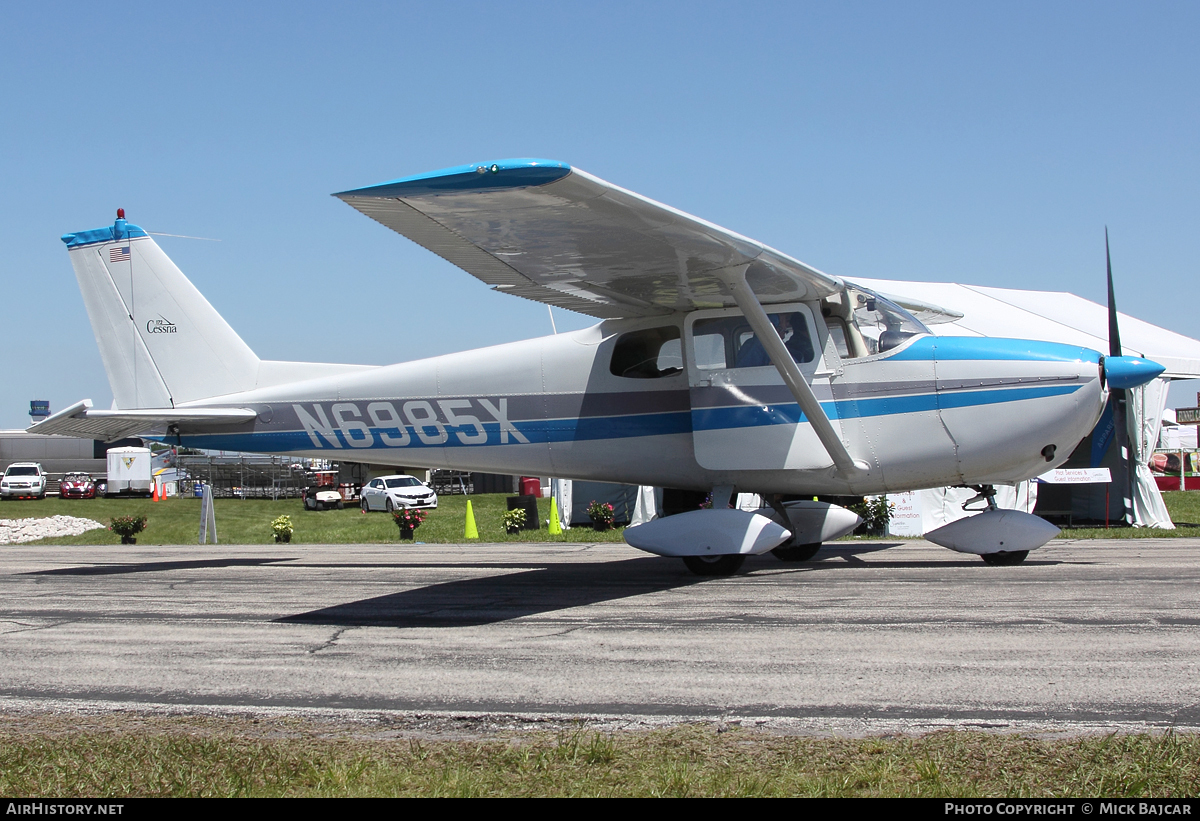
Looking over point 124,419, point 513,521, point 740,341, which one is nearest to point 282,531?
point 513,521

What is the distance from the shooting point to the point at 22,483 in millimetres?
50844

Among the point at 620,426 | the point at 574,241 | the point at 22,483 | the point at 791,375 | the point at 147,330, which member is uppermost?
the point at 574,241

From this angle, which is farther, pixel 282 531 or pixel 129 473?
pixel 129 473

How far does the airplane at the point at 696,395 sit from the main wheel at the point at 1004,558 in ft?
0.07

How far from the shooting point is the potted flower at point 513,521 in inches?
757

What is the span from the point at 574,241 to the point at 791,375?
8.36 ft

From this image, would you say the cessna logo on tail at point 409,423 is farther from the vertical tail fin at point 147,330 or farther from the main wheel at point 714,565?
the main wheel at point 714,565

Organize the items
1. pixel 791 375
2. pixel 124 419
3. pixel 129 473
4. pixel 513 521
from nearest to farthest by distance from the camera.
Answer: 1. pixel 791 375
2. pixel 124 419
3. pixel 513 521
4. pixel 129 473

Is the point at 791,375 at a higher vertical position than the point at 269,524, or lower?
higher

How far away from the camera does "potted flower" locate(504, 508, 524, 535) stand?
19.2 m

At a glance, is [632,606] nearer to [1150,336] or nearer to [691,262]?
[691,262]

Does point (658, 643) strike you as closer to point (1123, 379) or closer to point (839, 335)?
point (839, 335)

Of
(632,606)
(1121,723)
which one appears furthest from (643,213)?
(1121,723)

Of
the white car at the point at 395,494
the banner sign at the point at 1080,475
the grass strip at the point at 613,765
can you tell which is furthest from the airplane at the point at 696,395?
the white car at the point at 395,494
